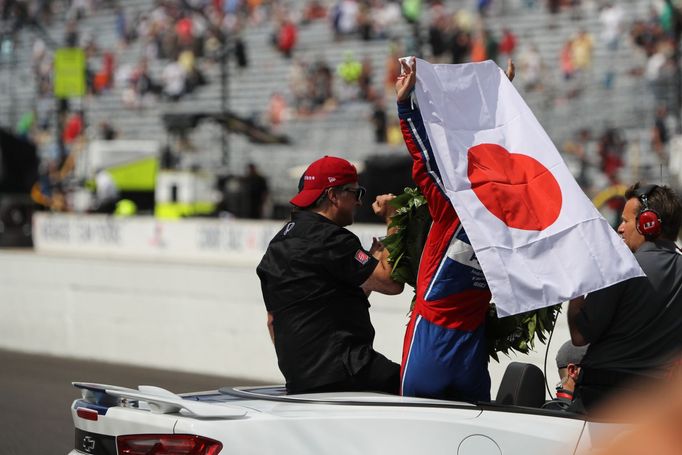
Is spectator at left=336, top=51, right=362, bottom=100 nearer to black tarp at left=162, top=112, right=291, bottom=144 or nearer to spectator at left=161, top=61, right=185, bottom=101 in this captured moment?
black tarp at left=162, top=112, right=291, bottom=144

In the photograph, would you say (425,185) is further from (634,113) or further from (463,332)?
(634,113)

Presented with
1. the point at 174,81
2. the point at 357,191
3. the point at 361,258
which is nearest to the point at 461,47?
the point at 174,81

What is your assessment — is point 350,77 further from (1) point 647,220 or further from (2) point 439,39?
(1) point 647,220

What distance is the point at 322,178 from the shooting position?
453 cm

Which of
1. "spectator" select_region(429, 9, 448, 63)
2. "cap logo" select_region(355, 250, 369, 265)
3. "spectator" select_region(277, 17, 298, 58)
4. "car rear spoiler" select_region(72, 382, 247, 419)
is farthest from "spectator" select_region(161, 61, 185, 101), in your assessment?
"car rear spoiler" select_region(72, 382, 247, 419)

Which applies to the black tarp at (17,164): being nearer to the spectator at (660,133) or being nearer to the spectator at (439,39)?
the spectator at (439,39)

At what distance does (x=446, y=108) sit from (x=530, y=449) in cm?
116

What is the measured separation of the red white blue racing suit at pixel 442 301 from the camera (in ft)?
12.8

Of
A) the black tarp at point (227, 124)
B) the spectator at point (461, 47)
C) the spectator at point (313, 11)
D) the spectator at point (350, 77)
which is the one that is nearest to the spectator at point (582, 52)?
the spectator at point (461, 47)

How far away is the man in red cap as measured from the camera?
14.0 ft

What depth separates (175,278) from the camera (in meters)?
11.4

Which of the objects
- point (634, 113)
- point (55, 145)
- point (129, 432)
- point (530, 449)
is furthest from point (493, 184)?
point (55, 145)

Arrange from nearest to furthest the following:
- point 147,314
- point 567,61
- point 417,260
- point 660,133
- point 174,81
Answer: point 417,260 → point 147,314 → point 660,133 → point 567,61 → point 174,81

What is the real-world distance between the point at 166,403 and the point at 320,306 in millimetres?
741
